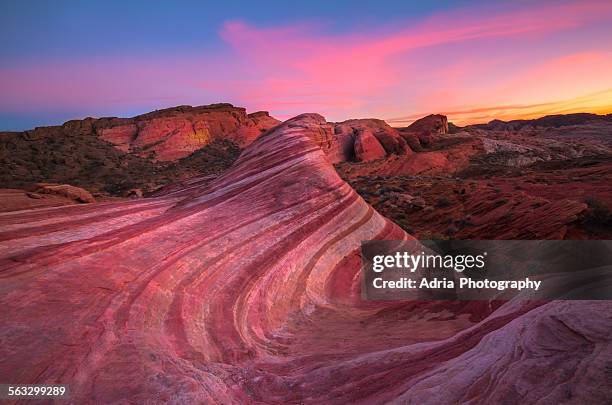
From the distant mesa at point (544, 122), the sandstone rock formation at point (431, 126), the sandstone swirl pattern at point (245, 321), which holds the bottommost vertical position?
the sandstone swirl pattern at point (245, 321)

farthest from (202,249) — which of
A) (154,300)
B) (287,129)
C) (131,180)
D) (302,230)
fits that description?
(131,180)

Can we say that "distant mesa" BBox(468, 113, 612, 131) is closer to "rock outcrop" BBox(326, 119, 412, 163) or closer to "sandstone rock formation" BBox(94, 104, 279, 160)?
"sandstone rock formation" BBox(94, 104, 279, 160)

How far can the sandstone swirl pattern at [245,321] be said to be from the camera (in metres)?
3.63

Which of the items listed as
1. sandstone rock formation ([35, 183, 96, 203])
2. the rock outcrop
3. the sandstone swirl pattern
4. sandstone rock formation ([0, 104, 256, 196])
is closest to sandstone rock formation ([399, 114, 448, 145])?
the rock outcrop

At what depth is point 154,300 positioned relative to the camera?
5.94 m

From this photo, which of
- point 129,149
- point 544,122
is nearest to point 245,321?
point 129,149

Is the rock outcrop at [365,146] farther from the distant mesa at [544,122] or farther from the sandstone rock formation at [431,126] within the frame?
the distant mesa at [544,122]

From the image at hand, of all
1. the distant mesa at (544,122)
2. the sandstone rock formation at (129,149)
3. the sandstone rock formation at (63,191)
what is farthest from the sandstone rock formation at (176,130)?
the distant mesa at (544,122)

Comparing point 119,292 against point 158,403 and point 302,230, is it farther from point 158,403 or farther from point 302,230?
point 302,230

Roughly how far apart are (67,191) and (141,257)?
23.3 ft

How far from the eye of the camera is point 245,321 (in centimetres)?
675

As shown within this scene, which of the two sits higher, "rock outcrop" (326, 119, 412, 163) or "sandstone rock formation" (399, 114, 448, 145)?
"sandstone rock formation" (399, 114, 448, 145)

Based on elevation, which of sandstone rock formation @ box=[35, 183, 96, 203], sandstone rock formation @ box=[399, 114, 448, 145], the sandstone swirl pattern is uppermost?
sandstone rock formation @ box=[399, 114, 448, 145]

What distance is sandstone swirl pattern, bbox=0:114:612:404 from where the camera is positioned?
11.9 ft
